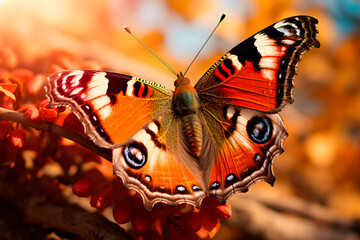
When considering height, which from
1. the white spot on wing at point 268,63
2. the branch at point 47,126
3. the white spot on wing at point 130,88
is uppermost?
the white spot on wing at point 268,63

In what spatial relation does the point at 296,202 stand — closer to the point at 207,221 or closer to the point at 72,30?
the point at 207,221

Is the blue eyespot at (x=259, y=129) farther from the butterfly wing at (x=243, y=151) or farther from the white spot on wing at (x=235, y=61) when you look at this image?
the white spot on wing at (x=235, y=61)

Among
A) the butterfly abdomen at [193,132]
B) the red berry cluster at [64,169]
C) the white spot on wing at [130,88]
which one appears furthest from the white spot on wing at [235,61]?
the red berry cluster at [64,169]

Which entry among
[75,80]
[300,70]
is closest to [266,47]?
[75,80]

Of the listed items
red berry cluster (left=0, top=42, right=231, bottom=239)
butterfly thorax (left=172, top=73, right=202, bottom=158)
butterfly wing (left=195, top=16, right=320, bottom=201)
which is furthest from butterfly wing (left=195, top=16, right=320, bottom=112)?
red berry cluster (left=0, top=42, right=231, bottom=239)

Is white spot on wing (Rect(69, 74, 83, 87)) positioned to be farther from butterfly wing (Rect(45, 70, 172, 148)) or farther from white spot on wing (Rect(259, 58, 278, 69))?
white spot on wing (Rect(259, 58, 278, 69))

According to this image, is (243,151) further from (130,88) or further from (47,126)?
(47,126)
